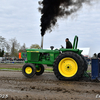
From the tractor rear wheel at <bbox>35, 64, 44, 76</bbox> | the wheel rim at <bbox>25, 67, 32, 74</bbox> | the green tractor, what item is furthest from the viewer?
the tractor rear wheel at <bbox>35, 64, 44, 76</bbox>

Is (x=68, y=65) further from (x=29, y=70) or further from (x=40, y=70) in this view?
(x=40, y=70)

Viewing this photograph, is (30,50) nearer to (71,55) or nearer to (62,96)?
(71,55)

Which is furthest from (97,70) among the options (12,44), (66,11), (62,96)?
(12,44)

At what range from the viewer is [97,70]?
6066mm

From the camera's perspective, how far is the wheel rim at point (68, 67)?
657 centimetres

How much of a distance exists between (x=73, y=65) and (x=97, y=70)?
1.01 metres

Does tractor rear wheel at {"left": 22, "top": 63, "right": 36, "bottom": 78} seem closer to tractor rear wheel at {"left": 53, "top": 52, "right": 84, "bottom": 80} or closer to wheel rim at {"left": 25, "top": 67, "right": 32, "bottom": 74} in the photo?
wheel rim at {"left": 25, "top": 67, "right": 32, "bottom": 74}

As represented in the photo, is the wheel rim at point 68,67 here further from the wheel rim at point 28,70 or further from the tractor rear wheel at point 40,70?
the tractor rear wheel at point 40,70

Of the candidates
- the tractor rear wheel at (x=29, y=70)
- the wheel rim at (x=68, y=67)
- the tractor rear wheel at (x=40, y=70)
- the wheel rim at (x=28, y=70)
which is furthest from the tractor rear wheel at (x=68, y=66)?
the tractor rear wheel at (x=40, y=70)

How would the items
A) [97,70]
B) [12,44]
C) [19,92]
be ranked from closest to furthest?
[19,92] → [97,70] → [12,44]

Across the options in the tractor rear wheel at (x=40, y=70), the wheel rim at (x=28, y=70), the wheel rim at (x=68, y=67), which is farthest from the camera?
the tractor rear wheel at (x=40, y=70)

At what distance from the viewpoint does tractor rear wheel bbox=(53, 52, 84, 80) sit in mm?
6449

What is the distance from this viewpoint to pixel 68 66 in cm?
664

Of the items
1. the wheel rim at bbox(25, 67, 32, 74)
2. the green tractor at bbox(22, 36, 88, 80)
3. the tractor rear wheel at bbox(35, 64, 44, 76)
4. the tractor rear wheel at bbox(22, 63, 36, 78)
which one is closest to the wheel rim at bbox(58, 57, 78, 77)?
the green tractor at bbox(22, 36, 88, 80)
